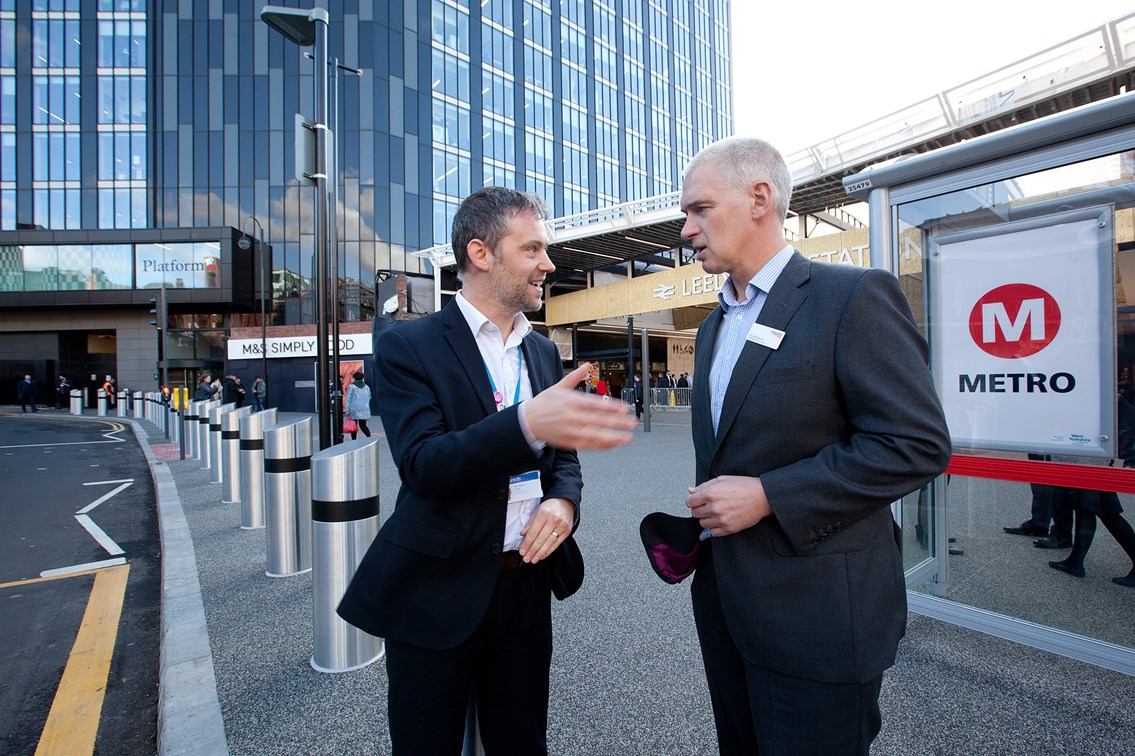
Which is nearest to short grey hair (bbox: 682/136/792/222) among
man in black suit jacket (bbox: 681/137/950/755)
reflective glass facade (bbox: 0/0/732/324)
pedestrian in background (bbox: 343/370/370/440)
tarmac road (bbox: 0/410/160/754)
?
man in black suit jacket (bbox: 681/137/950/755)

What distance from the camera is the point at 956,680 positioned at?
2717 millimetres

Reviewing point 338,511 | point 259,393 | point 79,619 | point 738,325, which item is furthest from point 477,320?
point 259,393

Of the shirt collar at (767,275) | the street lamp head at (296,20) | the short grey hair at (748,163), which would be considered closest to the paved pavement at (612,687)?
the shirt collar at (767,275)

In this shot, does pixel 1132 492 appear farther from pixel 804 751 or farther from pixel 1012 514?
pixel 804 751

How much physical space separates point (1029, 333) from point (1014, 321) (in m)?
0.10

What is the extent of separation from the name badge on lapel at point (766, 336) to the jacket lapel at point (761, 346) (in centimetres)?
1

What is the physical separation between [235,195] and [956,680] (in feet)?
130

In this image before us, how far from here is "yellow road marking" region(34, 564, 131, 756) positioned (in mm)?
2502

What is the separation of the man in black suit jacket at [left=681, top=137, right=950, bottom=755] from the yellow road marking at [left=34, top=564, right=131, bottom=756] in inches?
114

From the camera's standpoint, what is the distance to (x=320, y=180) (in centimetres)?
544

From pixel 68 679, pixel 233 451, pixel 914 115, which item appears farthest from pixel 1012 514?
pixel 914 115

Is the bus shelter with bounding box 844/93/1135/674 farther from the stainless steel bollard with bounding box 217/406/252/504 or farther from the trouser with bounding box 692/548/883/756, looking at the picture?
the stainless steel bollard with bounding box 217/406/252/504

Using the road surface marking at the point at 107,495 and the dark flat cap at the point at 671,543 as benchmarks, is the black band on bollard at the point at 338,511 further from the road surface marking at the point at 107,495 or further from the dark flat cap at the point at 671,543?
the road surface marking at the point at 107,495

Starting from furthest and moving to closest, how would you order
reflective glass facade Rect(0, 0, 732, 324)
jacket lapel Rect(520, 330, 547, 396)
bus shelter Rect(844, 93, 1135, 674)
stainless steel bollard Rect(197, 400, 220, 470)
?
reflective glass facade Rect(0, 0, 732, 324)
stainless steel bollard Rect(197, 400, 220, 470)
bus shelter Rect(844, 93, 1135, 674)
jacket lapel Rect(520, 330, 547, 396)
